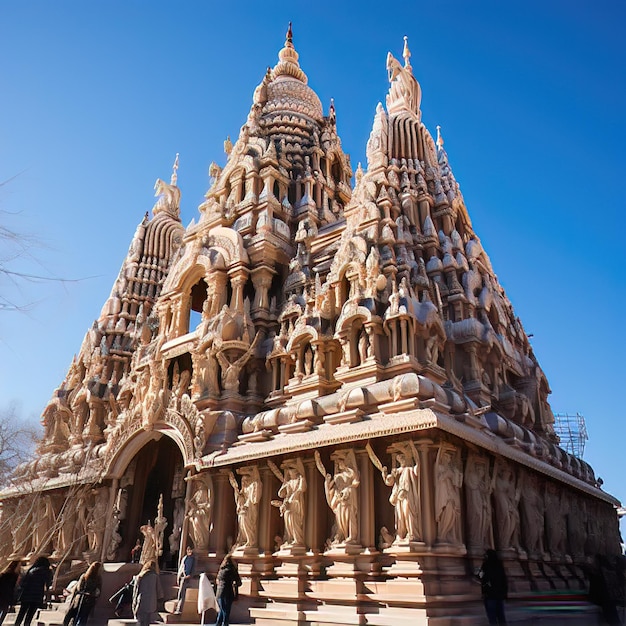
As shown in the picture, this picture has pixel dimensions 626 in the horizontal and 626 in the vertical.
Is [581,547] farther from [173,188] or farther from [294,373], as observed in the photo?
[173,188]

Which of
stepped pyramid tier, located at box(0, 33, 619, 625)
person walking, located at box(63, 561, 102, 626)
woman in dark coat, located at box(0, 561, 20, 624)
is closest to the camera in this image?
woman in dark coat, located at box(0, 561, 20, 624)

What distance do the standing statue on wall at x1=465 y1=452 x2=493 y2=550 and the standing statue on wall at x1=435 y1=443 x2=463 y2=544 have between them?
1.50 feet

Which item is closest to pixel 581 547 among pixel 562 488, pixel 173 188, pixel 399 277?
pixel 562 488

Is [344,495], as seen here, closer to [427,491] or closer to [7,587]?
[427,491]

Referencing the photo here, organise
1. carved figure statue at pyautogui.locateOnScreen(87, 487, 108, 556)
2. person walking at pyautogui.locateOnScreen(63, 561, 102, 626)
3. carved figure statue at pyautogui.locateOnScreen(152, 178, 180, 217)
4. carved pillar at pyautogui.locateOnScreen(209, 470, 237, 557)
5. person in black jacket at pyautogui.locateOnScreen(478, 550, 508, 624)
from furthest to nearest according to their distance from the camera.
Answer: carved figure statue at pyautogui.locateOnScreen(152, 178, 180, 217) < carved figure statue at pyautogui.locateOnScreen(87, 487, 108, 556) < carved pillar at pyautogui.locateOnScreen(209, 470, 237, 557) < person walking at pyautogui.locateOnScreen(63, 561, 102, 626) < person in black jacket at pyautogui.locateOnScreen(478, 550, 508, 624)

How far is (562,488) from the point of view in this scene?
18203 millimetres

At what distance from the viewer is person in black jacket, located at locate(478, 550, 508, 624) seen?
10477mm

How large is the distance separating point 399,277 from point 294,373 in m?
4.19

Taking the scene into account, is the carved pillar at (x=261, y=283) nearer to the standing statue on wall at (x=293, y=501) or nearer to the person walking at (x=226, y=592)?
the standing statue on wall at (x=293, y=501)

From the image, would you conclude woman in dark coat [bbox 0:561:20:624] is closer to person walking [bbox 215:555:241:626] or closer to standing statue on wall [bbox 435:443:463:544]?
person walking [bbox 215:555:241:626]

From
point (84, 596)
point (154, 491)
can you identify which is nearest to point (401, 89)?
point (154, 491)

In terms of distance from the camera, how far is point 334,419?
1504 cm

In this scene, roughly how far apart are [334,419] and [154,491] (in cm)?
1063

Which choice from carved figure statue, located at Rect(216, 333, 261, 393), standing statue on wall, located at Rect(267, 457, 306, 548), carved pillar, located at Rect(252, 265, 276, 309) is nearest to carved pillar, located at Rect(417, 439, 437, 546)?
standing statue on wall, located at Rect(267, 457, 306, 548)
